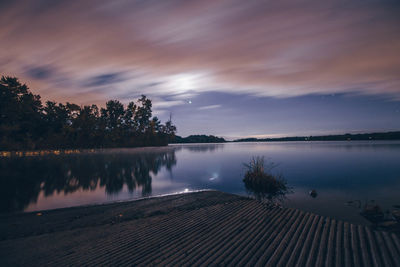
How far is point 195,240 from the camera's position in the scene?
5.89m

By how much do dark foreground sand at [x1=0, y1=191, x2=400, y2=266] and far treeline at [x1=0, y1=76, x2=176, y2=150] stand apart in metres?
88.0

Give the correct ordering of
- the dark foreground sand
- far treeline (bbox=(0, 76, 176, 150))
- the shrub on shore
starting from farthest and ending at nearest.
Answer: far treeline (bbox=(0, 76, 176, 150)) < the shrub on shore < the dark foreground sand

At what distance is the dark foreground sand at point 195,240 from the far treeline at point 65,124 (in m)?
88.0

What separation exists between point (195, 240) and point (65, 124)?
10461 centimetres

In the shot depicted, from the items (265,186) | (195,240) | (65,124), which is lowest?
(265,186)

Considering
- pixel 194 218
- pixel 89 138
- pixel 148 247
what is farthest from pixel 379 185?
pixel 89 138

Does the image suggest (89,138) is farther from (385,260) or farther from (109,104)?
(385,260)

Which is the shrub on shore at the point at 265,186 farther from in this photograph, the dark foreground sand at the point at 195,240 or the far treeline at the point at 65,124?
the far treeline at the point at 65,124

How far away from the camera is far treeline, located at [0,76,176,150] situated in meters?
69.9

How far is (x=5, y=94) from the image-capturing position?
68.9 m

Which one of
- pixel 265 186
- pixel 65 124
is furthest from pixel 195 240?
pixel 65 124

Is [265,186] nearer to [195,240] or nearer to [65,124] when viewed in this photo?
[195,240]

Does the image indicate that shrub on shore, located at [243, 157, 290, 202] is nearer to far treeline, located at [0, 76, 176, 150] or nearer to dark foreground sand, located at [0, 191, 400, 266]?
dark foreground sand, located at [0, 191, 400, 266]

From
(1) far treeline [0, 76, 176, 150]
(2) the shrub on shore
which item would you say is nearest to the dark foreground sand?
(2) the shrub on shore
